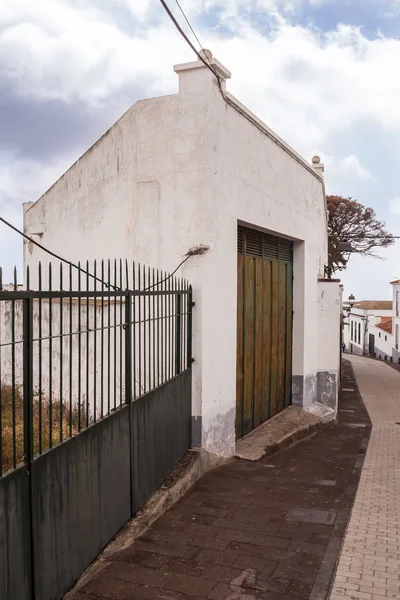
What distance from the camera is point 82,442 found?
434cm

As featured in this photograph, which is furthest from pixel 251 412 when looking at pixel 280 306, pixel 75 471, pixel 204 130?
pixel 75 471

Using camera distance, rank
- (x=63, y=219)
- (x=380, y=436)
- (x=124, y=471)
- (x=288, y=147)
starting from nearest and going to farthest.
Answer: (x=124, y=471) < (x=63, y=219) < (x=288, y=147) < (x=380, y=436)

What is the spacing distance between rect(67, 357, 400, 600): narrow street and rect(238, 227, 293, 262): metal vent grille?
333 centimetres

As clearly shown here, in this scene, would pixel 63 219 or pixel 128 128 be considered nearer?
pixel 128 128

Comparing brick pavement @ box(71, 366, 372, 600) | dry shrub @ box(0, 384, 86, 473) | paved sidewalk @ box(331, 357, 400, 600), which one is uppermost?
dry shrub @ box(0, 384, 86, 473)

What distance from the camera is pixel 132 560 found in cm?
463

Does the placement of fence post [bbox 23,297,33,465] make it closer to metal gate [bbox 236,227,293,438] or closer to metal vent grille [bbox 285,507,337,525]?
metal vent grille [bbox 285,507,337,525]

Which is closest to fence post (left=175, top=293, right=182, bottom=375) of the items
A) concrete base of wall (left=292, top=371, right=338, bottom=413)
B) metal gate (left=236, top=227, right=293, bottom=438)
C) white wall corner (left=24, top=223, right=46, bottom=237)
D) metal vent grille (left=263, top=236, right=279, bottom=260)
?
metal gate (left=236, top=227, right=293, bottom=438)

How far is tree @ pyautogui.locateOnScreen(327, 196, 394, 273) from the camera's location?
3022 centimetres

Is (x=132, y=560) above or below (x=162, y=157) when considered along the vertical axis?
below

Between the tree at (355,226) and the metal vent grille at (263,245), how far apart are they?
20.0 metres

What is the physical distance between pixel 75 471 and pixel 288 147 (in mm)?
7398

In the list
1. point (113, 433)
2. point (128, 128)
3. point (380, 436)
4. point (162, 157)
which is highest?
point (128, 128)

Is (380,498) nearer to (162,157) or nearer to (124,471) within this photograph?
(124,471)
